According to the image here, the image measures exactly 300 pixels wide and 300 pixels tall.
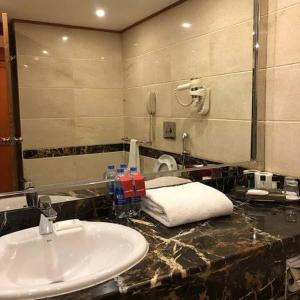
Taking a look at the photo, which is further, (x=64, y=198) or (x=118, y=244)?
(x=64, y=198)

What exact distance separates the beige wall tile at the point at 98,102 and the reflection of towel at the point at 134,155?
5.1 inches

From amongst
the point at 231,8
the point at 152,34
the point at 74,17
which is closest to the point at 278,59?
the point at 231,8

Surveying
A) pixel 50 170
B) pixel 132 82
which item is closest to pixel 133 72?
pixel 132 82

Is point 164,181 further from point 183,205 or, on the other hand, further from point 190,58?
point 190,58

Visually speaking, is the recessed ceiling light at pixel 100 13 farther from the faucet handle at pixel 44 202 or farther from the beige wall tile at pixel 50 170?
the faucet handle at pixel 44 202

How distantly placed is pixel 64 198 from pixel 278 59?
108cm

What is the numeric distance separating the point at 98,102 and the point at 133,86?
0.54ft

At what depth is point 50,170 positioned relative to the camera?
1.13 metres

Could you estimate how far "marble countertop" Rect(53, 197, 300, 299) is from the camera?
72 centimetres

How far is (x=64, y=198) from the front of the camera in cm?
112

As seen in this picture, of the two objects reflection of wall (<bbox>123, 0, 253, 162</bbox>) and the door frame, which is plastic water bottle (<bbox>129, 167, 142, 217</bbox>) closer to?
reflection of wall (<bbox>123, 0, 253, 162</bbox>)

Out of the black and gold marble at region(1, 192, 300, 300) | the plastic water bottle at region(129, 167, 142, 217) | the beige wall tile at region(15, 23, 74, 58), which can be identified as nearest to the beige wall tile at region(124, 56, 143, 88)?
the beige wall tile at region(15, 23, 74, 58)

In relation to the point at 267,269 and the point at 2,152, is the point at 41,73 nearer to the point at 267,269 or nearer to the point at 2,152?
the point at 2,152

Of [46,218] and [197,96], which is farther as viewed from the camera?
[197,96]
